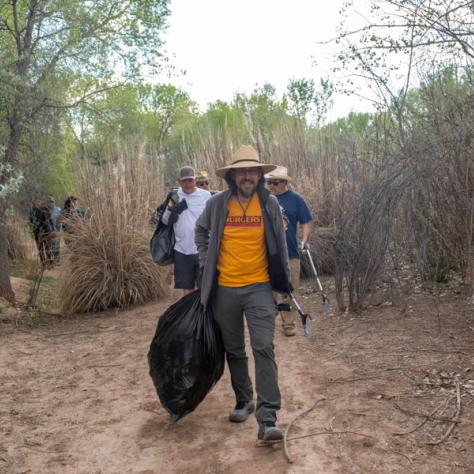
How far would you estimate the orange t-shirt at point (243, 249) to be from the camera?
13.7 ft

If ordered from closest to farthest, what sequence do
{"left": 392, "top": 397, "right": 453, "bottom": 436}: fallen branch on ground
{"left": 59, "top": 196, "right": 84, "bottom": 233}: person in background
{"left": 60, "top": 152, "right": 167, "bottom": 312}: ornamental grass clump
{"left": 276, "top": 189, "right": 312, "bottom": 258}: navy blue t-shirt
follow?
{"left": 392, "top": 397, "right": 453, "bottom": 436}: fallen branch on ground, {"left": 276, "top": 189, "right": 312, "bottom": 258}: navy blue t-shirt, {"left": 60, "top": 152, "right": 167, "bottom": 312}: ornamental grass clump, {"left": 59, "top": 196, "right": 84, "bottom": 233}: person in background

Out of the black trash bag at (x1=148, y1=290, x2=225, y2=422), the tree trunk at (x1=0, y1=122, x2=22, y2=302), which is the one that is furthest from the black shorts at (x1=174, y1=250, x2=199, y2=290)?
the tree trunk at (x1=0, y1=122, x2=22, y2=302)

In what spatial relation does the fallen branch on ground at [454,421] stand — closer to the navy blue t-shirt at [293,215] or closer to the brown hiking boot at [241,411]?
the brown hiking boot at [241,411]

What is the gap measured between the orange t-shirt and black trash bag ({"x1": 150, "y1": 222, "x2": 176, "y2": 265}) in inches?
101

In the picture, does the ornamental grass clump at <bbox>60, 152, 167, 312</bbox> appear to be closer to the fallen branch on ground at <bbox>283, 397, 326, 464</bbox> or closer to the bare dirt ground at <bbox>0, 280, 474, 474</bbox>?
the bare dirt ground at <bbox>0, 280, 474, 474</bbox>

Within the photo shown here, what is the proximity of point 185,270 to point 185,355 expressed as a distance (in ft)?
8.26

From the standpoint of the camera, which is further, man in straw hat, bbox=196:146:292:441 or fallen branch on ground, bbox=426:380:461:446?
man in straw hat, bbox=196:146:292:441

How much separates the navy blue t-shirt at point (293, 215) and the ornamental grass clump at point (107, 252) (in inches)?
122

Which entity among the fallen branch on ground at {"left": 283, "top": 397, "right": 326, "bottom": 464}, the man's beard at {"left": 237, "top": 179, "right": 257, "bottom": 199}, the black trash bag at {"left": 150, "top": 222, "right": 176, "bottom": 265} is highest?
the man's beard at {"left": 237, "top": 179, "right": 257, "bottom": 199}

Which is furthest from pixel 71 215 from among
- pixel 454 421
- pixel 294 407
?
pixel 454 421

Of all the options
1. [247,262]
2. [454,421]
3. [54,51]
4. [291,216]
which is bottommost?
[454,421]

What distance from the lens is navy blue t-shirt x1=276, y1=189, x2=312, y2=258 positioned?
688cm

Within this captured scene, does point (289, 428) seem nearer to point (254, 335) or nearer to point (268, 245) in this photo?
point (254, 335)

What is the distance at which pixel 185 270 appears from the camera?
22.1 feet
